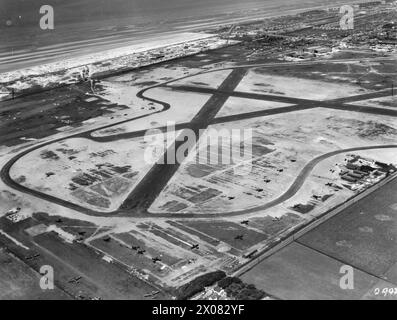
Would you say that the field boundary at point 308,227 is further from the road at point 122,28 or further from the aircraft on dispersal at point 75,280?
the road at point 122,28

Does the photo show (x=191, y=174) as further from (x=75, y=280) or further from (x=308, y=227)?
(x=75, y=280)

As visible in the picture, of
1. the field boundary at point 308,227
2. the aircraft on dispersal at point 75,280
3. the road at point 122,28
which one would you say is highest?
the road at point 122,28

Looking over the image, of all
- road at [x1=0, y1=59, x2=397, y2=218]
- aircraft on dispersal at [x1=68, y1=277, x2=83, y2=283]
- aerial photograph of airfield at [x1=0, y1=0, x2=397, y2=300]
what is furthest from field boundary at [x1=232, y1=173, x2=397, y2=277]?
aircraft on dispersal at [x1=68, y1=277, x2=83, y2=283]

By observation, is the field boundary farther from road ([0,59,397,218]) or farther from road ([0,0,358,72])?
road ([0,0,358,72])

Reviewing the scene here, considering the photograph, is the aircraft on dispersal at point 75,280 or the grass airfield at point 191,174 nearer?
the aircraft on dispersal at point 75,280

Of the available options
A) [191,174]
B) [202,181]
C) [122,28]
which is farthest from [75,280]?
[122,28]

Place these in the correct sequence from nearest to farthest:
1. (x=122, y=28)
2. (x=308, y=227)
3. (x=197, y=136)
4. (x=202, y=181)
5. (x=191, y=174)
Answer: (x=308, y=227), (x=202, y=181), (x=191, y=174), (x=197, y=136), (x=122, y=28)

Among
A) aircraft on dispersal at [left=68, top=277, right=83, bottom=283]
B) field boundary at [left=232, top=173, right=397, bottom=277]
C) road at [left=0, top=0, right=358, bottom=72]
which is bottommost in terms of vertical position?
aircraft on dispersal at [left=68, top=277, right=83, bottom=283]

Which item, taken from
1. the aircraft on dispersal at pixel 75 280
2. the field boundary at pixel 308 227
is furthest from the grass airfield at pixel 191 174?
the aircraft on dispersal at pixel 75 280
